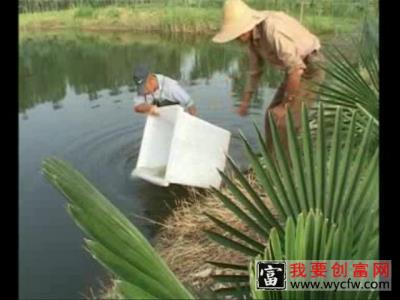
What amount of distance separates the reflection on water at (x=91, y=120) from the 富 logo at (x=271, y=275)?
192 centimetres

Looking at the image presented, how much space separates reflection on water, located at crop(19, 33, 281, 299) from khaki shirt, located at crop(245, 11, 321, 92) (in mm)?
1100

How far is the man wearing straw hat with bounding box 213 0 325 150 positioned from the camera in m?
3.23

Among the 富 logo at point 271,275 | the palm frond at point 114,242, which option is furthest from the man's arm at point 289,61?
the palm frond at point 114,242

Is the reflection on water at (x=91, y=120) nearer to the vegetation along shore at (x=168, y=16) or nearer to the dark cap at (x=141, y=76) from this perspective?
the vegetation along shore at (x=168, y=16)

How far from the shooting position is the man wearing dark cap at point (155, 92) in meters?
4.03

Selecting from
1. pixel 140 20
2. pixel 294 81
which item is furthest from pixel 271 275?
pixel 140 20

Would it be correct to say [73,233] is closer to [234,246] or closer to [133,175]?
[133,175]

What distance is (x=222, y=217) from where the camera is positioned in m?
3.28

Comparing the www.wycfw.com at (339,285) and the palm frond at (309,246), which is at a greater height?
the palm frond at (309,246)

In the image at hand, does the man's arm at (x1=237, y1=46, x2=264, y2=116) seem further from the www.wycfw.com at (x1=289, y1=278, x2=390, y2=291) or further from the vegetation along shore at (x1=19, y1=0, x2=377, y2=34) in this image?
the vegetation along shore at (x1=19, y1=0, x2=377, y2=34)

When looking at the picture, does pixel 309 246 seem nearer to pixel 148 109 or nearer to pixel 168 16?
pixel 148 109

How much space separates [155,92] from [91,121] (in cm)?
226

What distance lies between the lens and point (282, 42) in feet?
10.8
